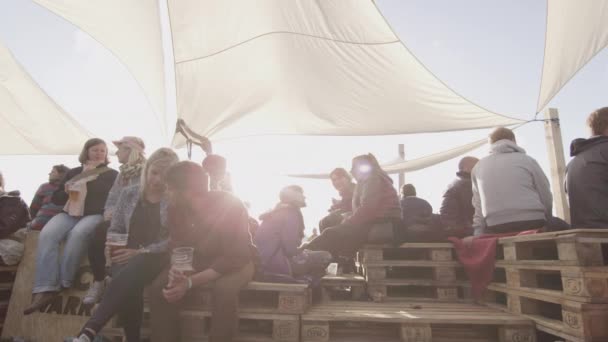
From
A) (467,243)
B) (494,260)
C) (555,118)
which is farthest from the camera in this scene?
(555,118)

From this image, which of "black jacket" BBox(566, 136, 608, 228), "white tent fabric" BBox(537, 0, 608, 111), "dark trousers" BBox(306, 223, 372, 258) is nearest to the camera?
"black jacket" BBox(566, 136, 608, 228)

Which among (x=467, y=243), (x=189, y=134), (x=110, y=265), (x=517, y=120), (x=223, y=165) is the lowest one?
(x=110, y=265)

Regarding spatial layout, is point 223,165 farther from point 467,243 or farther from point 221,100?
point 221,100

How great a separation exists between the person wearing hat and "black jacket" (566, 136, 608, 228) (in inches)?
166

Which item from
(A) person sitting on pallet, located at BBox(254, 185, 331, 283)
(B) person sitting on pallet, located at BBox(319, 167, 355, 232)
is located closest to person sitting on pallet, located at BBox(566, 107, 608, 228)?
(A) person sitting on pallet, located at BBox(254, 185, 331, 283)

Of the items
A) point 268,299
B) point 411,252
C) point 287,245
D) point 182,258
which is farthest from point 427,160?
point 182,258

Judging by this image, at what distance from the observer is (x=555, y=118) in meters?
8.20

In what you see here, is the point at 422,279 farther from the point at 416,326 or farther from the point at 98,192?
the point at 98,192

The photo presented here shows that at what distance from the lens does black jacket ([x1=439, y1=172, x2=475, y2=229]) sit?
4297mm

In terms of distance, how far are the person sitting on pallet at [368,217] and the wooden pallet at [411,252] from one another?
143 millimetres

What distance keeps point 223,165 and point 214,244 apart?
1.58 m

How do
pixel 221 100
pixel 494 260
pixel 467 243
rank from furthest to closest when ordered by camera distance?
1. pixel 221 100
2. pixel 467 243
3. pixel 494 260

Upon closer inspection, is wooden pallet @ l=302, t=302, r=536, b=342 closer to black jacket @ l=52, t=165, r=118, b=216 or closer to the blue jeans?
the blue jeans

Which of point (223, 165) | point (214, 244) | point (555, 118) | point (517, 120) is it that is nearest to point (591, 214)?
point (214, 244)
